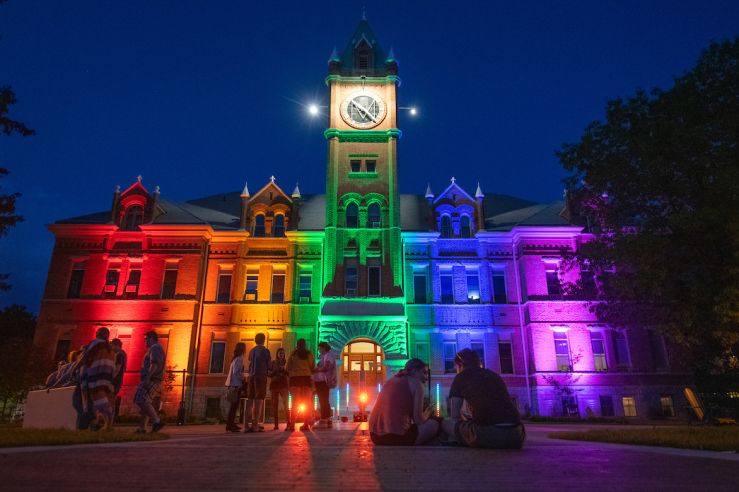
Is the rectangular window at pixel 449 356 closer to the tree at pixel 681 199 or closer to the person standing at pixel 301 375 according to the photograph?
the tree at pixel 681 199

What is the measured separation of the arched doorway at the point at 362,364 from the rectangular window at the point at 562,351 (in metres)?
11.2

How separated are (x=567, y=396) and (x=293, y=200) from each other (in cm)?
2245

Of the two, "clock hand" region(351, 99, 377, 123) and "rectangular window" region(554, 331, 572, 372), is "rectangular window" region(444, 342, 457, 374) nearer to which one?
"rectangular window" region(554, 331, 572, 372)

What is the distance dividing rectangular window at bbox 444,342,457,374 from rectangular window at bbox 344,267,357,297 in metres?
7.04

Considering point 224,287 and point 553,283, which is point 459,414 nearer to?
point 553,283

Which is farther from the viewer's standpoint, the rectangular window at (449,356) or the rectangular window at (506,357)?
the rectangular window at (506,357)

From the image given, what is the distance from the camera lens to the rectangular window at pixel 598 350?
31.1 metres

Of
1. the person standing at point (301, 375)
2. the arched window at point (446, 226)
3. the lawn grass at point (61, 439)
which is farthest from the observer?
the arched window at point (446, 226)

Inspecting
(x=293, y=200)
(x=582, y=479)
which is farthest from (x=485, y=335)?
(x=582, y=479)

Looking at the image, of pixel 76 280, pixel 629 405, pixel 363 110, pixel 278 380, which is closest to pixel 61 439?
pixel 278 380

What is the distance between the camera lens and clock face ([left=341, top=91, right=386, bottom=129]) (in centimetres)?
3675

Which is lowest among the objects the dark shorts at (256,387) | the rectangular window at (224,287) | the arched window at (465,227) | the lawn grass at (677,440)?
the lawn grass at (677,440)

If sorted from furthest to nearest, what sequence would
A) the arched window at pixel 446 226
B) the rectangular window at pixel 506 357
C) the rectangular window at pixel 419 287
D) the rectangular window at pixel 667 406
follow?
the arched window at pixel 446 226 → the rectangular window at pixel 419 287 → the rectangular window at pixel 506 357 → the rectangular window at pixel 667 406

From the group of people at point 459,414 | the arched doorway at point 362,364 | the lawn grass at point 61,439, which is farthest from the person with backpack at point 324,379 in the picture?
the arched doorway at point 362,364
